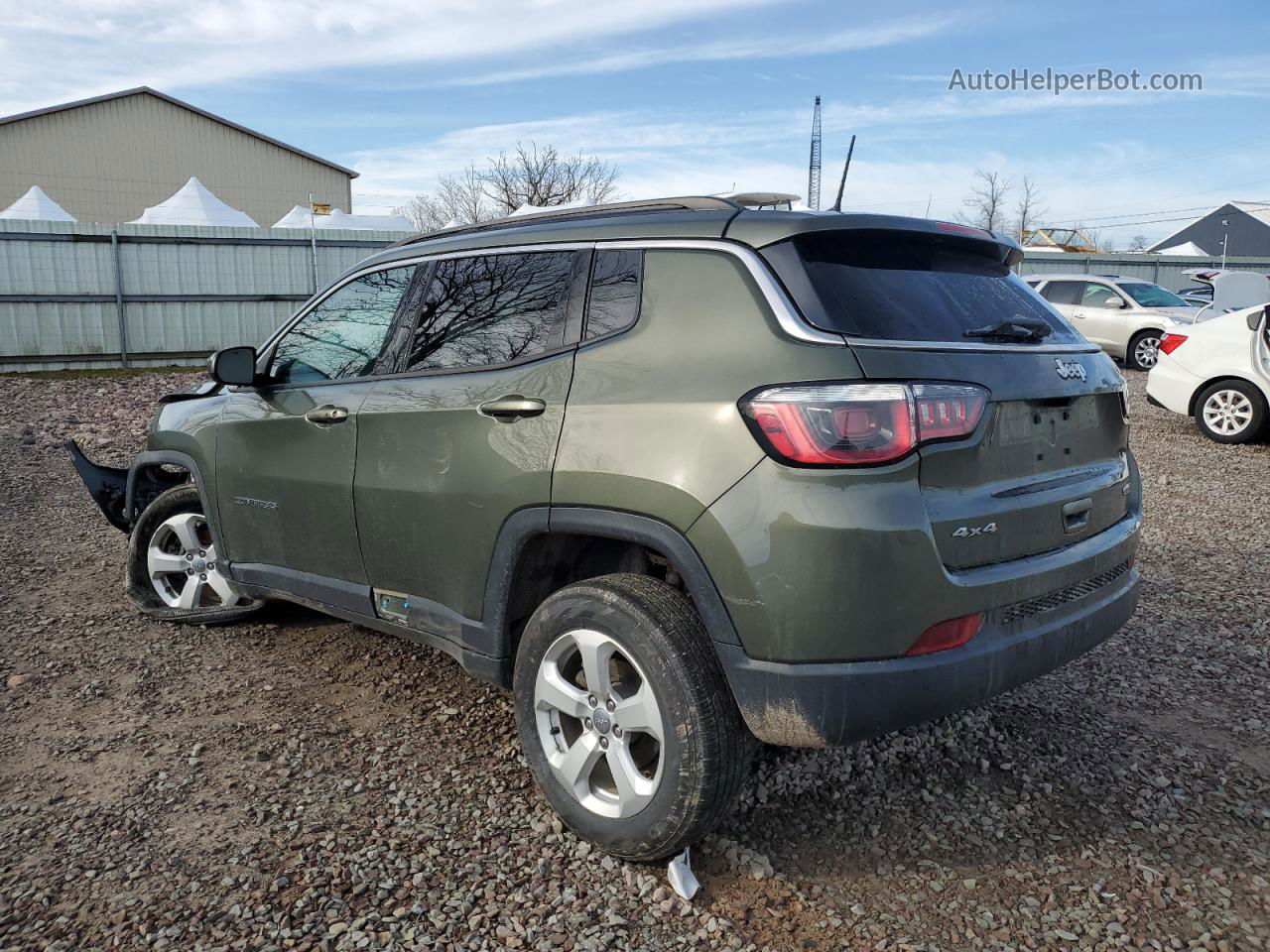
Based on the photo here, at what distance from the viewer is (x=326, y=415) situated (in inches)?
143

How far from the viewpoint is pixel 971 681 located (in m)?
2.51

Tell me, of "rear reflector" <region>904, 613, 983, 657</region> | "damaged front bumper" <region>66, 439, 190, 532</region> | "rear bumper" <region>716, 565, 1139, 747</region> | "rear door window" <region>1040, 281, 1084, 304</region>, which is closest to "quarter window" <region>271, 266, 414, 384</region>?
"damaged front bumper" <region>66, 439, 190, 532</region>

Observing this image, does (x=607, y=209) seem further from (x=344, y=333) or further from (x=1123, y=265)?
(x=1123, y=265)

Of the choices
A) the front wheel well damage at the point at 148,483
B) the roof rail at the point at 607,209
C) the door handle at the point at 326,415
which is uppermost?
the roof rail at the point at 607,209

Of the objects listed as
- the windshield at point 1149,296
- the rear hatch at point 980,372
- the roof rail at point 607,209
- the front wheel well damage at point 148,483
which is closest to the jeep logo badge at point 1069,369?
the rear hatch at point 980,372

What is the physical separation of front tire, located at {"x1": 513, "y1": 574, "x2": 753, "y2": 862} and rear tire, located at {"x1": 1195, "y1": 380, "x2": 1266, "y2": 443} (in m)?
9.34

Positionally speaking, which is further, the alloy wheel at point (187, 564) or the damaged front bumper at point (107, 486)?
the damaged front bumper at point (107, 486)

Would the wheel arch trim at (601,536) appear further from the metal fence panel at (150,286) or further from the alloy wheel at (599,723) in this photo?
the metal fence panel at (150,286)

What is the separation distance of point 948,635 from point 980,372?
0.70 meters

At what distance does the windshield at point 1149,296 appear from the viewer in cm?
1686

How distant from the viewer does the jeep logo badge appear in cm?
288

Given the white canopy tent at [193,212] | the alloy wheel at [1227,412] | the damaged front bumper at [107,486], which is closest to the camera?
the damaged front bumper at [107,486]

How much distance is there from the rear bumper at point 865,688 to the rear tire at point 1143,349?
52.0ft

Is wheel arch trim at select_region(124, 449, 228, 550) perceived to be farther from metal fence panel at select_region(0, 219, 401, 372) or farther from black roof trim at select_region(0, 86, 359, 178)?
black roof trim at select_region(0, 86, 359, 178)
